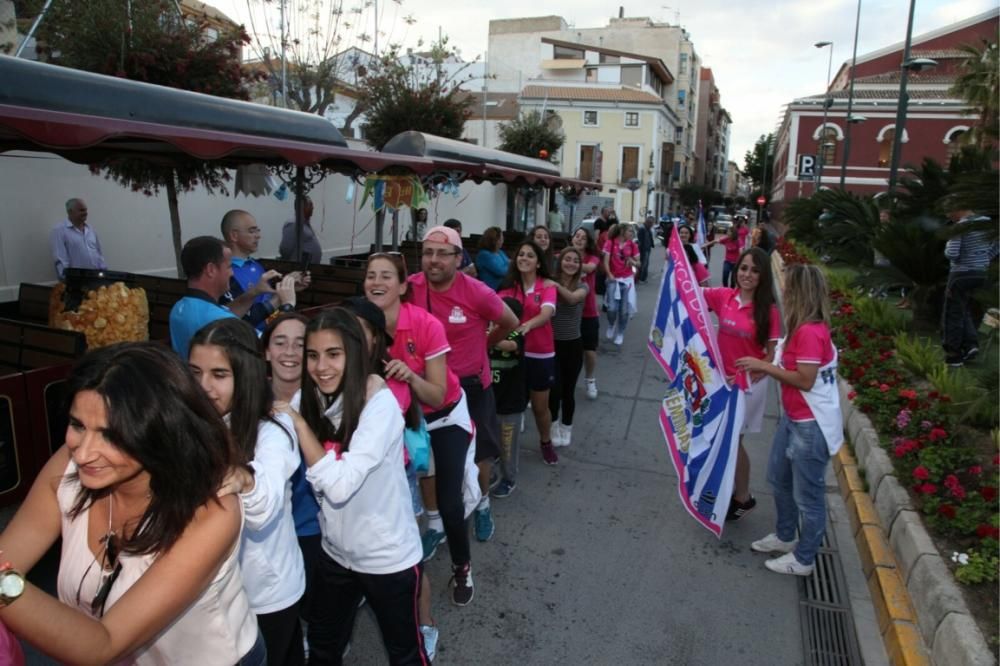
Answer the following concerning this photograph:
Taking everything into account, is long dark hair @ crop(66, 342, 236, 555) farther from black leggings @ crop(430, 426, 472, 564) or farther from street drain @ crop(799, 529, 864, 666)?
street drain @ crop(799, 529, 864, 666)

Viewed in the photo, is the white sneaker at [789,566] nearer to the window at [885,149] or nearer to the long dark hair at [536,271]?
the long dark hair at [536,271]

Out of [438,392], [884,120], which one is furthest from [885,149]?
[438,392]

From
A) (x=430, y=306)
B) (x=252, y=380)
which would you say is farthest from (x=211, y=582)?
(x=430, y=306)

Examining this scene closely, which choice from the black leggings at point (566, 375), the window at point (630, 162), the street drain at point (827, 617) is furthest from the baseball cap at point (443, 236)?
the window at point (630, 162)

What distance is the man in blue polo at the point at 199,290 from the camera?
341 cm

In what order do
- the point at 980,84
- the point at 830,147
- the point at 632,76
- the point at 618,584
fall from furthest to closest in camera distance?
the point at 632,76 → the point at 830,147 → the point at 980,84 → the point at 618,584

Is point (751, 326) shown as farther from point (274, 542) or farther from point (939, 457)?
point (274, 542)

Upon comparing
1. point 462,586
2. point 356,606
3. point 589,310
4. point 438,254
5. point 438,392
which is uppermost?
point 438,254

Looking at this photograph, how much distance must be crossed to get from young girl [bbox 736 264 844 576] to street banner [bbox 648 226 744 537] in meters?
0.27

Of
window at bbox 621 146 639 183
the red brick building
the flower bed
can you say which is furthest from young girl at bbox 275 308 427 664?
window at bbox 621 146 639 183

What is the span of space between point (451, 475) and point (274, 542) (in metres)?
1.42

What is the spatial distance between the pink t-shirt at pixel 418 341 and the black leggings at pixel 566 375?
258 centimetres

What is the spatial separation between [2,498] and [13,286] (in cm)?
575

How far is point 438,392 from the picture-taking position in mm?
3152
